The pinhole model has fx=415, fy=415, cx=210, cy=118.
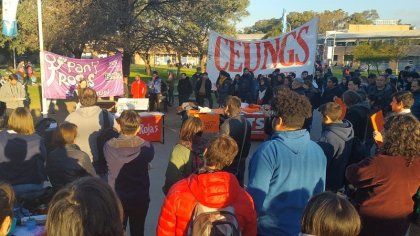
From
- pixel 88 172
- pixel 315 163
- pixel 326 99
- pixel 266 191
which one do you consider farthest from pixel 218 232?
pixel 326 99

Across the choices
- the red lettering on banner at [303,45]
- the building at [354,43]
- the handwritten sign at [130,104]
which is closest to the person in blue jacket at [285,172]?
the handwritten sign at [130,104]

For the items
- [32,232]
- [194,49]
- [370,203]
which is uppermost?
[194,49]

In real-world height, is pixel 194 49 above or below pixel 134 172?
above

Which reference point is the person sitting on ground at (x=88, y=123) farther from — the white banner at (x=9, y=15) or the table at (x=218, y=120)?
the white banner at (x=9, y=15)

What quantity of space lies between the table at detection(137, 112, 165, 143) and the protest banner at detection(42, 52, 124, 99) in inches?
140

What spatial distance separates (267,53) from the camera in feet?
54.2

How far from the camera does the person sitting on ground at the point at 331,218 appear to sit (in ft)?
6.81

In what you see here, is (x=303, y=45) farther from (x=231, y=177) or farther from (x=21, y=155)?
(x=231, y=177)

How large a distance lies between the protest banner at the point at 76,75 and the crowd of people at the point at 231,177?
789 centimetres

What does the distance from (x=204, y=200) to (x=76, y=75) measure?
11.2 metres

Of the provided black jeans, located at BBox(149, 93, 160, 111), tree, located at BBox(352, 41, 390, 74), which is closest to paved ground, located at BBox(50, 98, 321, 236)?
black jeans, located at BBox(149, 93, 160, 111)

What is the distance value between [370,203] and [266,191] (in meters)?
0.85

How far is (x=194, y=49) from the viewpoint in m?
19.9

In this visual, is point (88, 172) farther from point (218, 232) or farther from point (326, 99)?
point (326, 99)
